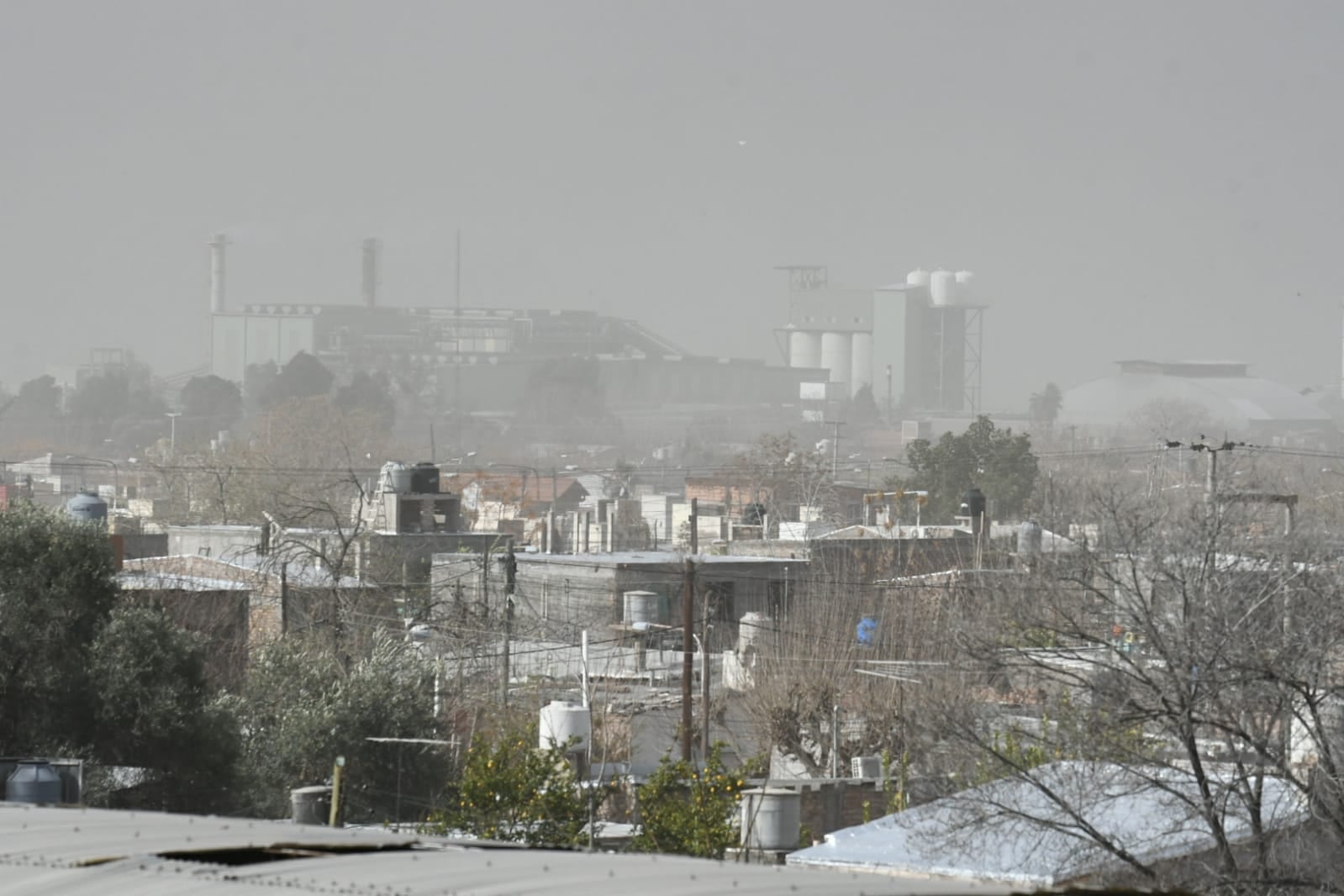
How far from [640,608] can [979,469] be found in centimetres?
3762

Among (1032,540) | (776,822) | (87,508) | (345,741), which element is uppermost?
(1032,540)

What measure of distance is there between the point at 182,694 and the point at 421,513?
24193 millimetres

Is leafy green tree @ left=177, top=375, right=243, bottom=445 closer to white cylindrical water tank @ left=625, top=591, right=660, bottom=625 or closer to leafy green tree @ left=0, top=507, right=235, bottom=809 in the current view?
white cylindrical water tank @ left=625, top=591, right=660, bottom=625

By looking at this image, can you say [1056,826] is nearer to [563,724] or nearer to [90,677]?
[563,724]

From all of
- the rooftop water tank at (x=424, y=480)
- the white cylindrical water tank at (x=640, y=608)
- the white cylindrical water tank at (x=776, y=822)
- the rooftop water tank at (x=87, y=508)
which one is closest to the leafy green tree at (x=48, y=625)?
the white cylindrical water tank at (x=776, y=822)

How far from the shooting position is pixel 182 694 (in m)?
18.5

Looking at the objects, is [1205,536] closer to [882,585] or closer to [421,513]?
[882,585]

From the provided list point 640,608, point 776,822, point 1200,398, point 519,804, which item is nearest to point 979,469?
point 640,608

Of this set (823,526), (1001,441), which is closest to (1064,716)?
(823,526)

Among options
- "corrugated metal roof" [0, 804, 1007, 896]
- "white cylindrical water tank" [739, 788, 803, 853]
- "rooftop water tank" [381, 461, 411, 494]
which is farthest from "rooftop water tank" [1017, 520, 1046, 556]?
"rooftop water tank" [381, 461, 411, 494]

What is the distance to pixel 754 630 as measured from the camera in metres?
29.5

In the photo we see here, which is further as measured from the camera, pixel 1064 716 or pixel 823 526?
pixel 823 526

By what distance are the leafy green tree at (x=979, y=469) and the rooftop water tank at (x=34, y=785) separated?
5543cm

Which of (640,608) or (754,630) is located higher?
(640,608)
